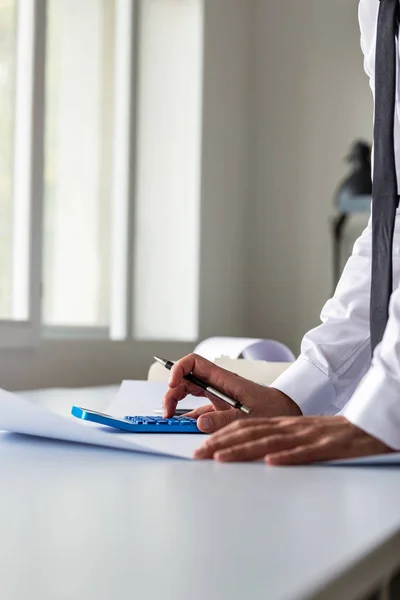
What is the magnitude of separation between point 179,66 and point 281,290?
114cm

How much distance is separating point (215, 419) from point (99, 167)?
7.57ft

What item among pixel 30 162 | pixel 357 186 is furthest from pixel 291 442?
pixel 357 186

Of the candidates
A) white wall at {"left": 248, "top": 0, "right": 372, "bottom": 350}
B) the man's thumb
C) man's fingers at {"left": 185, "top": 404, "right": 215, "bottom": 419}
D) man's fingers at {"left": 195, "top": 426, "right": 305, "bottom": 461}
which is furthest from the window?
man's fingers at {"left": 195, "top": 426, "right": 305, "bottom": 461}

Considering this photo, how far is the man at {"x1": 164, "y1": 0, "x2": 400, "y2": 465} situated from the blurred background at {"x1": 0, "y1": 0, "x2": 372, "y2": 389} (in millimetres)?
1499

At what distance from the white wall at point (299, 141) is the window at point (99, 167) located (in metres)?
0.57

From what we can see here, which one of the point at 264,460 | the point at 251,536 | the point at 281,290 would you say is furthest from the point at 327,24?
the point at 251,536

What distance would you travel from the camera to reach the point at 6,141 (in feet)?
9.16

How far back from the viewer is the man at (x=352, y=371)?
911 mm

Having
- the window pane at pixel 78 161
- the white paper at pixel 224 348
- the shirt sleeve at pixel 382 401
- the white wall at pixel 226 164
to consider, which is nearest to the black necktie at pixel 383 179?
the shirt sleeve at pixel 382 401

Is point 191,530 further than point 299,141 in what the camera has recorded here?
No

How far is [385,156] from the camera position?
1.25 m

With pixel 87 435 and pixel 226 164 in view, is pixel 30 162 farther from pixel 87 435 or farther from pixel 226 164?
pixel 87 435

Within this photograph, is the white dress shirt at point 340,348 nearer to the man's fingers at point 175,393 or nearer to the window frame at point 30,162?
the man's fingers at point 175,393

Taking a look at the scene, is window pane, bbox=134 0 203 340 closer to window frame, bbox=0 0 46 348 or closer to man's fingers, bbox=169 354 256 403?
window frame, bbox=0 0 46 348
